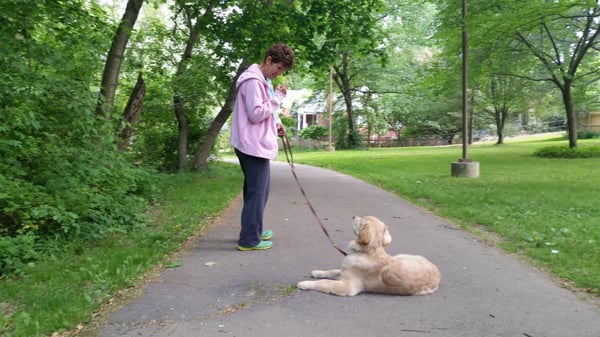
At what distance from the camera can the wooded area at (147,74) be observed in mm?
5188

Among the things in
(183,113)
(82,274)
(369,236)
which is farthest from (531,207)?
(183,113)

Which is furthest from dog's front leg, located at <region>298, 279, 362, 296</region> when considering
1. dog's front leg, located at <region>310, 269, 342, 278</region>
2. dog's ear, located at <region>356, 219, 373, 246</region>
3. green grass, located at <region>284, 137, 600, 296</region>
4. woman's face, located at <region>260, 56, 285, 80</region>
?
woman's face, located at <region>260, 56, 285, 80</region>

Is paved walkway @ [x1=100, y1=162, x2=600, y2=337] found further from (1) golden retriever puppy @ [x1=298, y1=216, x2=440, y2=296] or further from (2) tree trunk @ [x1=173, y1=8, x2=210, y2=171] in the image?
(2) tree trunk @ [x1=173, y1=8, x2=210, y2=171]

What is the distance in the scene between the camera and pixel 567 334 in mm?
2984

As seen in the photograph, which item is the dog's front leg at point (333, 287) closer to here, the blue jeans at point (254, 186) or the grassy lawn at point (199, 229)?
the blue jeans at point (254, 186)

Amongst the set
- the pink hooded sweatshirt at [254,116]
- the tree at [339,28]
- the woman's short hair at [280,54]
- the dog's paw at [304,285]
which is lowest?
the dog's paw at [304,285]

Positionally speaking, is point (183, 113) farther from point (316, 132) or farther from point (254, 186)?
point (316, 132)

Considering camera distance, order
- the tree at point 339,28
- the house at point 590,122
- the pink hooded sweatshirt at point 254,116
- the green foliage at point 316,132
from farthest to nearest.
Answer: the house at point 590,122 → the green foliage at point 316,132 → the tree at point 339,28 → the pink hooded sweatshirt at point 254,116

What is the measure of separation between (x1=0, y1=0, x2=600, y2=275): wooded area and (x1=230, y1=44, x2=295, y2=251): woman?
213 centimetres

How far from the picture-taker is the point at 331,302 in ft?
11.5

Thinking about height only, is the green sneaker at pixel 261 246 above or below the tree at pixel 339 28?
below

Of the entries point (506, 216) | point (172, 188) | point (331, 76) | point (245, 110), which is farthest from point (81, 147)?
point (331, 76)

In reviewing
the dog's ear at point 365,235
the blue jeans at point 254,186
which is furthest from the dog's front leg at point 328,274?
the blue jeans at point 254,186

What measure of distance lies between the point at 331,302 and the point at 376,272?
1.51 ft
